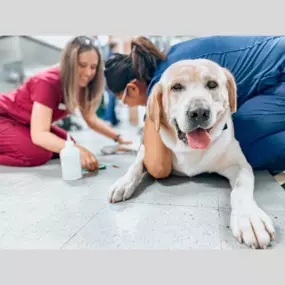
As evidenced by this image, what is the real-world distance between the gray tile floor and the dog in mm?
58

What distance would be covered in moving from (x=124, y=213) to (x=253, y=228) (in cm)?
38

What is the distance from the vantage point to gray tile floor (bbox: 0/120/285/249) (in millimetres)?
719

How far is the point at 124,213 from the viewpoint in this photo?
879mm

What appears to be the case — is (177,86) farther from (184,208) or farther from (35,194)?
(35,194)

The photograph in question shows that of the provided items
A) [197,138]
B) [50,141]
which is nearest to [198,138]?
[197,138]

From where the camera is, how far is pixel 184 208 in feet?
2.97

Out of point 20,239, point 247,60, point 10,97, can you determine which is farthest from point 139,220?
point 10,97

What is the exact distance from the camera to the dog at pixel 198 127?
3.11ft

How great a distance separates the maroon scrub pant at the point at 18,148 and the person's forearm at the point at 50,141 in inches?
7.3

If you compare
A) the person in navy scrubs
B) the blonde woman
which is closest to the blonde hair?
the blonde woman

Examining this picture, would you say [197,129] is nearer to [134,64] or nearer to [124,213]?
[124,213]

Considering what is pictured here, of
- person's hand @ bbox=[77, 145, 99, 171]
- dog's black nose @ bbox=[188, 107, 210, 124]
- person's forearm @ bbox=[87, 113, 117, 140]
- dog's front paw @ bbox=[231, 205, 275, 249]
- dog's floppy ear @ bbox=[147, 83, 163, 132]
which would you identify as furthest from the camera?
person's forearm @ bbox=[87, 113, 117, 140]

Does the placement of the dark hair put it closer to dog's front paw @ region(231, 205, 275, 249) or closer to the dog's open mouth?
the dog's open mouth

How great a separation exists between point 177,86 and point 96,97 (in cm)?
78
